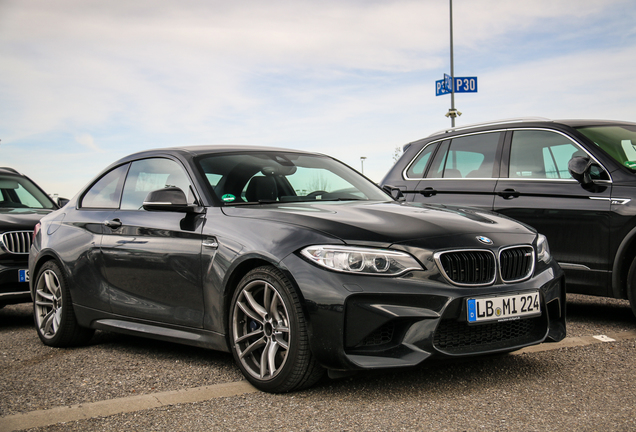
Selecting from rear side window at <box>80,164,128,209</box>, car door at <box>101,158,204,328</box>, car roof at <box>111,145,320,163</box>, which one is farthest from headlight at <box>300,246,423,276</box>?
rear side window at <box>80,164,128,209</box>

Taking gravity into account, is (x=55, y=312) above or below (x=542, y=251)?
below

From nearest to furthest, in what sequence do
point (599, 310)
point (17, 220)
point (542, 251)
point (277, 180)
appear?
point (542, 251) → point (277, 180) → point (599, 310) → point (17, 220)

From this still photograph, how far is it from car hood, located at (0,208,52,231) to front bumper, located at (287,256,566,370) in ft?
14.7

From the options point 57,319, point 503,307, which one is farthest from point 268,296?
point 57,319

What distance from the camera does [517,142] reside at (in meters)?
6.64

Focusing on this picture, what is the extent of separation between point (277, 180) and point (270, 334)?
137 centimetres

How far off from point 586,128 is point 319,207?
10.2ft

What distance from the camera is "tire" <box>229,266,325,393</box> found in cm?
A: 376

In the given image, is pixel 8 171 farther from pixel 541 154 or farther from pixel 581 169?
pixel 581 169

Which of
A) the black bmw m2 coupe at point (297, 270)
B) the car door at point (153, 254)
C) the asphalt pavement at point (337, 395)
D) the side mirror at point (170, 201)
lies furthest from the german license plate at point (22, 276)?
the side mirror at point (170, 201)

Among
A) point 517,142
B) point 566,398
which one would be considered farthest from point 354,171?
point 566,398

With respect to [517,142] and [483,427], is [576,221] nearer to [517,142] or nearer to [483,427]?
[517,142]

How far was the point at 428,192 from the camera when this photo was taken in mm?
7273

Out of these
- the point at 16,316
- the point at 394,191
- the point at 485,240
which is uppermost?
the point at 394,191
